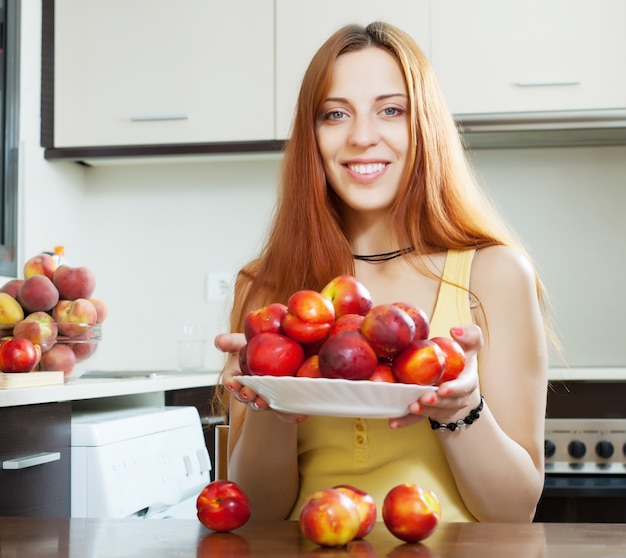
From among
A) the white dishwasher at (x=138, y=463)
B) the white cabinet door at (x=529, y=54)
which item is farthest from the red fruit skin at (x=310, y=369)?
the white cabinet door at (x=529, y=54)

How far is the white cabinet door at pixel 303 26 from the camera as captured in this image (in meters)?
2.53

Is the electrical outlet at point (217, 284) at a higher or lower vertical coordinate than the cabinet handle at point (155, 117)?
lower

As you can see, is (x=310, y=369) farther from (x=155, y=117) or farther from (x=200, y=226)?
(x=200, y=226)

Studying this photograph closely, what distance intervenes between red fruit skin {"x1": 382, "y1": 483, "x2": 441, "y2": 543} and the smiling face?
1.94 feet

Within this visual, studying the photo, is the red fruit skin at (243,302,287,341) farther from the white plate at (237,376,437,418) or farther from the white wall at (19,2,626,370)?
the white wall at (19,2,626,370)

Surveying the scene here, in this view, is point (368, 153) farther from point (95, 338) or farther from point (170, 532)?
point (95, 338)

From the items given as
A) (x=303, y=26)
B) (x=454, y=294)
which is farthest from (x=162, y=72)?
(x=454, y=294)

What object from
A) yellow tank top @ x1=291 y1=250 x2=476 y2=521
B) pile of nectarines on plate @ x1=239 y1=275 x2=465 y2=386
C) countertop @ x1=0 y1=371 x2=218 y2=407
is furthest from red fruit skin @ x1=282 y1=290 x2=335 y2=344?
countertop @ x1=0 y1=371 x2=218 y2=407

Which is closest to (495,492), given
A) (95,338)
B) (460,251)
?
(460,251)

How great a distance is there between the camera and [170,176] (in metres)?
2.97

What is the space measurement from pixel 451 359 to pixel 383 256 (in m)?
0.53

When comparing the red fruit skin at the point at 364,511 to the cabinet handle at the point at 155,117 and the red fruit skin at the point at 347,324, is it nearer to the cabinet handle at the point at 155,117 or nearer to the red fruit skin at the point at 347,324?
the red fruit skin at the point at 347,324

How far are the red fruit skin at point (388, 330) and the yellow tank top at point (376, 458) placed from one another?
41cm

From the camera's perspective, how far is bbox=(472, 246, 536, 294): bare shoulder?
124 cm
